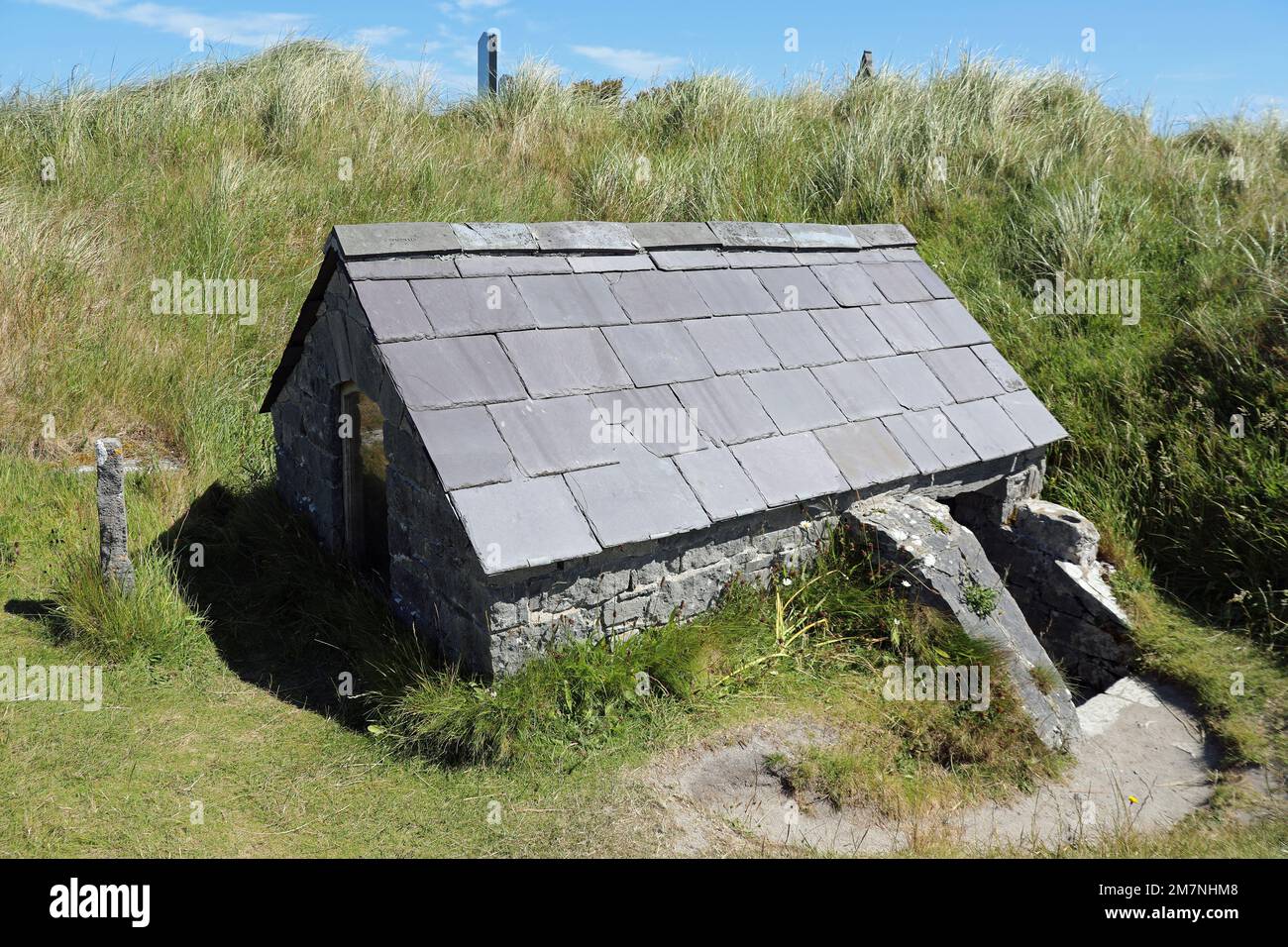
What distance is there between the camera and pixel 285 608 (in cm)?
626

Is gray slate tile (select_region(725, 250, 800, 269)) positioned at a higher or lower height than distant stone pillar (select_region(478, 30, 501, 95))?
lower

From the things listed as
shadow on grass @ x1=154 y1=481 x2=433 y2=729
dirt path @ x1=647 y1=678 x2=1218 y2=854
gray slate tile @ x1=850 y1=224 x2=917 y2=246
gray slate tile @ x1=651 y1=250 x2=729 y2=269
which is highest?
gray slate tile @ x1=850 y1=224 x2=917 y2=246

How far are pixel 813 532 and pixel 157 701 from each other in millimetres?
4055

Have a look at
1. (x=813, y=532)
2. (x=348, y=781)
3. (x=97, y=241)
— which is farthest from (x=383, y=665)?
(x=97, y=241)

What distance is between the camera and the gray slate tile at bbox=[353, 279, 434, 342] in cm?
504

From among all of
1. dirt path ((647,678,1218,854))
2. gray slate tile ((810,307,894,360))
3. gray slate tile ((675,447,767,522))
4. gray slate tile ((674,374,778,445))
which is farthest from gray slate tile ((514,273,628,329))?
dirt path ((647,678,1218,854))

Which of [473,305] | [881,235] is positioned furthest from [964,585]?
[881,235]

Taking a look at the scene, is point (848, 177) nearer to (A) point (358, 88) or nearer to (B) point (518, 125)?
(B) point (518, 125)

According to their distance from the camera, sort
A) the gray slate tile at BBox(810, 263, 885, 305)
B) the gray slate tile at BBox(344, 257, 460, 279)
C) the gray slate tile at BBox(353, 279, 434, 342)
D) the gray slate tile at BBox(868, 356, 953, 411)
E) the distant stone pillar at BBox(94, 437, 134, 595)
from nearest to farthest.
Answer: the gray slate tile at BBox(353, 279, 434, 342) → the gray slate tile at BBox(344, 257, 460, 279) → the distant stone pillar at BBox(94, 437, 134, 595) → the gray slate tile at BBox(868, 356, 953, 411) → the gray slate tile at BBox(810, 263, 885, 305)

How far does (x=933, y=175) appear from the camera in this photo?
37.9 ft

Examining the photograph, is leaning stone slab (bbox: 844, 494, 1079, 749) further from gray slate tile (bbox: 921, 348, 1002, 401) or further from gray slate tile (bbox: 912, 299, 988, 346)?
gray slate tile (bbox: 912, 299, 988, 346)

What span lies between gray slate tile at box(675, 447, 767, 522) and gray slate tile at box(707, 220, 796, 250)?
203 centimetres

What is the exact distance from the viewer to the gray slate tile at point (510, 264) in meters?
5.58

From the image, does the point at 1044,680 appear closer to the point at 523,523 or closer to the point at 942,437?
the point at 942,437
